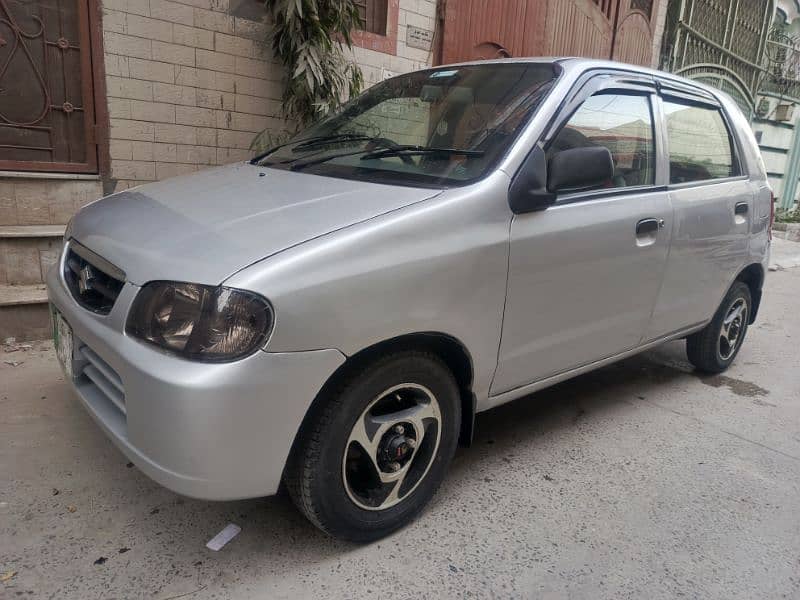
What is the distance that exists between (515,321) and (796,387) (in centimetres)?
297

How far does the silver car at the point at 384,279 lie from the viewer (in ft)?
6.17

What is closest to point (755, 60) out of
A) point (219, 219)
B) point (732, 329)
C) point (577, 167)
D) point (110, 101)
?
point (732, 329)

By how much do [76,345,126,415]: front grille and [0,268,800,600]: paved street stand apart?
53 cm

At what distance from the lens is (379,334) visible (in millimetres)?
2074

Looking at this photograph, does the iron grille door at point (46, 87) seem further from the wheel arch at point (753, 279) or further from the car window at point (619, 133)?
the wheel arch at point (753, 279)

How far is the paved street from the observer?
86.2 inches

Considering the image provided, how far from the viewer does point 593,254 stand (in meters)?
2.80

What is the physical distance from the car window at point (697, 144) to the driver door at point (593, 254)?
0.17 m

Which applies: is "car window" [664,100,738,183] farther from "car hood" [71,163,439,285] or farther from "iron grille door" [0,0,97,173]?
"iron grille door" [0,0,97,173]

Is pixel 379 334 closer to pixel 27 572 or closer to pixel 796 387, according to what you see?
pixel 27 572

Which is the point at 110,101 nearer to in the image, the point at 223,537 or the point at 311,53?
the point at 311,53

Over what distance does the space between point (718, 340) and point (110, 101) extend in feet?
15.8

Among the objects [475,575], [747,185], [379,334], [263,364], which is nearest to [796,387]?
[747,185]

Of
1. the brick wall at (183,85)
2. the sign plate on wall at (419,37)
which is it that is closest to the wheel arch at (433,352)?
the brick wall at (183,85)
